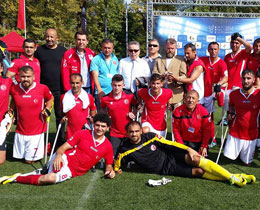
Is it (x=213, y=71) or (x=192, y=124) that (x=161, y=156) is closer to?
(x=192, y=124)

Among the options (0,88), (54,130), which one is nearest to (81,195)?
(0,88)

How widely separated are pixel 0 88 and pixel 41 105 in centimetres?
79

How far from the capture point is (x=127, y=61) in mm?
5961

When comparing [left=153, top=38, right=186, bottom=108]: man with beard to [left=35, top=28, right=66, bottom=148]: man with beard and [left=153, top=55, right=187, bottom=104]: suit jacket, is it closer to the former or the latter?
[left=153, top=55, right=187, bottom=104]: suit jacket

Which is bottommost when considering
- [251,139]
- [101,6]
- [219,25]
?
[251,139]

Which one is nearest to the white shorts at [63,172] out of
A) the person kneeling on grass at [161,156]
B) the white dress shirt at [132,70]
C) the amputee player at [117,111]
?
the person kneeling on grass at [161,156]

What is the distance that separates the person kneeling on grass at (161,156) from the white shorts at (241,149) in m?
0.96

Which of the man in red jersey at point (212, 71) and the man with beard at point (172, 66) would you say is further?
the man in red jersey at point (212, 71)

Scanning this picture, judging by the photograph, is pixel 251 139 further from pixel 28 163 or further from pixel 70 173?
pixel 28 163

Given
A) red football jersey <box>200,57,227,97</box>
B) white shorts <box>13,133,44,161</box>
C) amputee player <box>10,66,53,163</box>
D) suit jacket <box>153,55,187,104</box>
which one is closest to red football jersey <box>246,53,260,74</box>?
red football jersey <box>200,57,227,97</box>

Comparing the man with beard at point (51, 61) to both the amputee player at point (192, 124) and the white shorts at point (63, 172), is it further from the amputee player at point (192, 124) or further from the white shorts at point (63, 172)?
the amputee player at point (192, 124)

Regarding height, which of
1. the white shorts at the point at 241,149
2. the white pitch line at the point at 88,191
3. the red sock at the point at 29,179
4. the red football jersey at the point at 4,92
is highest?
the red football jersey at the point at 4,92

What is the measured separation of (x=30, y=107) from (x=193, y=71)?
327 cm

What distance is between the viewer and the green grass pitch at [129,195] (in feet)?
12.5
